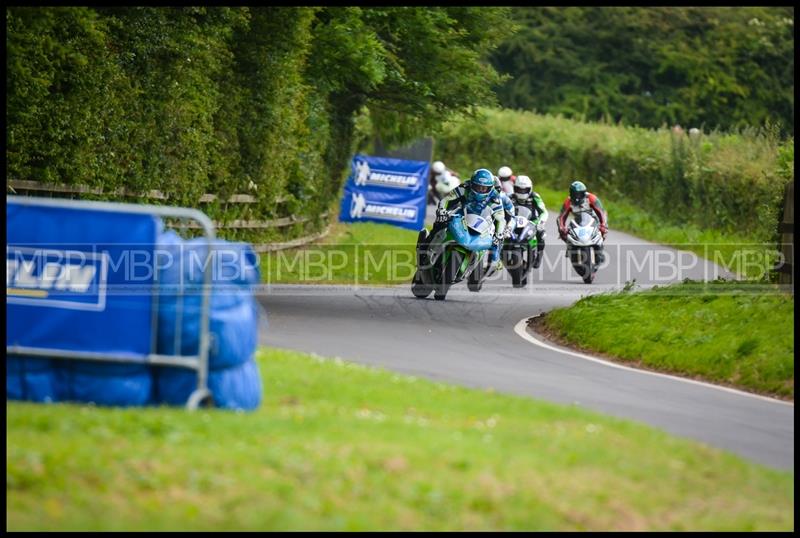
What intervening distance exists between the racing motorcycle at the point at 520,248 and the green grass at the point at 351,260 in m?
1.96

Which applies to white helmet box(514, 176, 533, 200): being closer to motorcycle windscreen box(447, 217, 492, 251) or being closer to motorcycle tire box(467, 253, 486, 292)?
motorcycle tire box(467, 253, 486, 292)

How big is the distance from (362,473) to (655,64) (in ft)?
234

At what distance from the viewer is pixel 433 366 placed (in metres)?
14.9

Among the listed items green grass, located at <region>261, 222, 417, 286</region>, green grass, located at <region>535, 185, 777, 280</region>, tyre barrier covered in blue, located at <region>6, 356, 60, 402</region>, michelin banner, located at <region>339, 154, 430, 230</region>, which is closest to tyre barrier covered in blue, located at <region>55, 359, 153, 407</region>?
tyre barrier covered in blue, located at <region>6, 356, 60, 402</region>

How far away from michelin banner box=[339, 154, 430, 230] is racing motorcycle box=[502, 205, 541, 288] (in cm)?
1032

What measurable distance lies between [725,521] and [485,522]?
57.6 inches

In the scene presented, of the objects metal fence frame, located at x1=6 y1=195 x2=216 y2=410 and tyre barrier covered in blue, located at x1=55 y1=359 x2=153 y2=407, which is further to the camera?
tyre barrier covered in blue, located at x1=55 y1=359 x2=153 y2=407

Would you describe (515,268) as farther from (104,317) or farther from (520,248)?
(104,317)

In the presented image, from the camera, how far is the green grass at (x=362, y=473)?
805 cm

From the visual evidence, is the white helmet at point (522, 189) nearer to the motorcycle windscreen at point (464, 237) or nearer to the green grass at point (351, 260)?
the green grass at point (351, 260)

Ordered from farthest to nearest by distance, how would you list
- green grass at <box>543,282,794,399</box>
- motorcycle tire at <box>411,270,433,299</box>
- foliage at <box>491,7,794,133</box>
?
foliage at <box>491,7,794,133</box> → motorcycle tire at <box>411,270,433,299</box> → green grass at <box>543,282,794,399</box>

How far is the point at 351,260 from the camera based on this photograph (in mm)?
30203

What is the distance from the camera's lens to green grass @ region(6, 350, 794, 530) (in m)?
8.05

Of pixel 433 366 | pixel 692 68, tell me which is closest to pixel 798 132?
pixel 433 366
